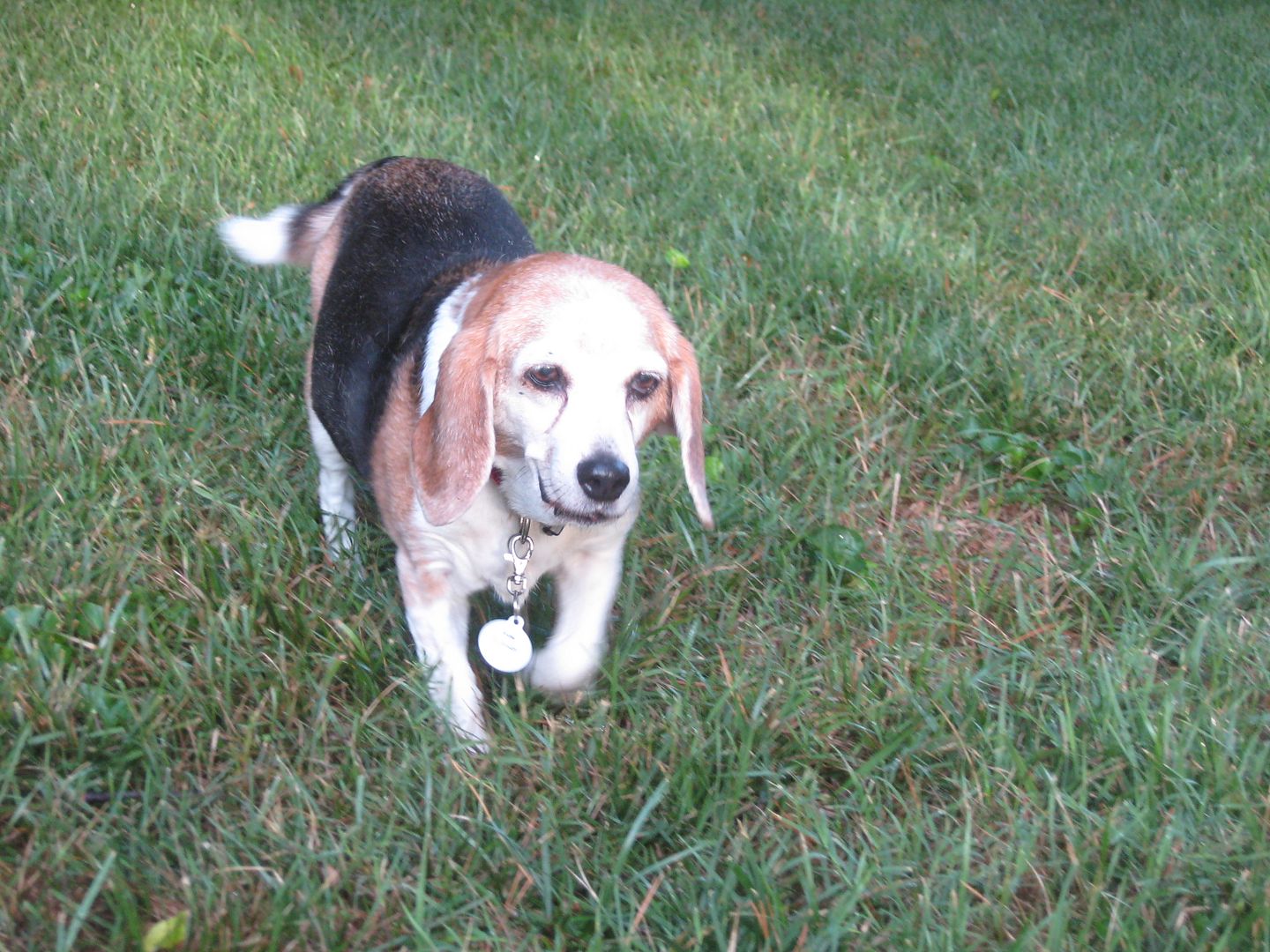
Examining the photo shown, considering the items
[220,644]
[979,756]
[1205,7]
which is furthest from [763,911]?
[1205,7]

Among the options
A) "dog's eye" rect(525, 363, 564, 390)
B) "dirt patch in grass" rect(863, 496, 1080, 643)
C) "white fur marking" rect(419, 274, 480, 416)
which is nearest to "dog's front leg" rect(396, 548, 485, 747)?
"white fur marking" rect(419, 274, 480, 416)

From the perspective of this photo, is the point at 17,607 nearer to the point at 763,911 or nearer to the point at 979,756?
the point at 763,911

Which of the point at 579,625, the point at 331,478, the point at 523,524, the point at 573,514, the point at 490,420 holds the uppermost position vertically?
the point at 490,420

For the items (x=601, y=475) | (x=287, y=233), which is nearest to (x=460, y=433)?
(x=601, y=475)

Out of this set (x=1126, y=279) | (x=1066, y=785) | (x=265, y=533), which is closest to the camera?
(x=1066, y=785)

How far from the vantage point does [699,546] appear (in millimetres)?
3104

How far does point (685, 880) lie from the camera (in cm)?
209

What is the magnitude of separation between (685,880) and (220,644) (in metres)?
1.05

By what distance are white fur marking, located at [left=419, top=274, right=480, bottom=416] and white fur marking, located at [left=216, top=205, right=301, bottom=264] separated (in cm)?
110

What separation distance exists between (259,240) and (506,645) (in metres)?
1.73

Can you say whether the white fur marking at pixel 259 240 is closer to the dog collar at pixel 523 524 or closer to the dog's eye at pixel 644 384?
the dog collar at pixel 523 524

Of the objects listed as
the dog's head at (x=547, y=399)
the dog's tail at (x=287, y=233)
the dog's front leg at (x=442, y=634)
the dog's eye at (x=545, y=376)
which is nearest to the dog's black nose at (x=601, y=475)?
the dog's head at (x=547, y=399)

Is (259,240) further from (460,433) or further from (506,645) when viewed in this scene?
(506,645)

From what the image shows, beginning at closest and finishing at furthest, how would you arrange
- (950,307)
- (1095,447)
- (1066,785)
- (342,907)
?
(342,907)
(1066,785)
(1095,447)
(950,307)
